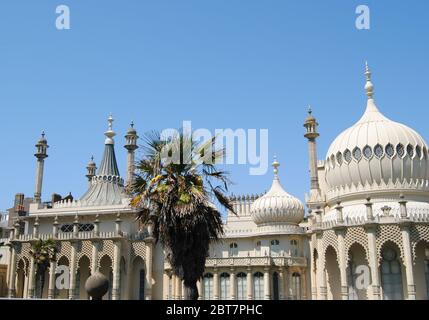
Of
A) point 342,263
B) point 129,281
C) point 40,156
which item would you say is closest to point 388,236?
point 342,263

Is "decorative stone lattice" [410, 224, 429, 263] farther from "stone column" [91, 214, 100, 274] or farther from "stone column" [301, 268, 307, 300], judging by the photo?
"stone column" [91, 214, 100, 274]

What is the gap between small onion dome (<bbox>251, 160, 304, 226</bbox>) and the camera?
139 ft

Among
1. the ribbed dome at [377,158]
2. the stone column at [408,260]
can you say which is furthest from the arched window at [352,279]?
the ribbed dome at [377,158]

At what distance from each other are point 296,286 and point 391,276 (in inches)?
323

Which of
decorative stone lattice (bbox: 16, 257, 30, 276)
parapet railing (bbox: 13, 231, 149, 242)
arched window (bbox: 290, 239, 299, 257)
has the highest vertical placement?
parapet railing (bbox: 13, 231, 149, 242)

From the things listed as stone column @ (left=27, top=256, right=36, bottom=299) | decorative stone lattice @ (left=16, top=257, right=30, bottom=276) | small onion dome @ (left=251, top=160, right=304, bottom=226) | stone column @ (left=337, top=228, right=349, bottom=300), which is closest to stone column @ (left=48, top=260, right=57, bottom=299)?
stone column @ (left=27, top=256, right=36, bottom=299)

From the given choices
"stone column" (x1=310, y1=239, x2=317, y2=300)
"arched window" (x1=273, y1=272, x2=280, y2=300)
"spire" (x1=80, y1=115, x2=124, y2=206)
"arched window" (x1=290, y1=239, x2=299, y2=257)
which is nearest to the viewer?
"stone column" (x1=310, y1=239, x2=317, y2=300)

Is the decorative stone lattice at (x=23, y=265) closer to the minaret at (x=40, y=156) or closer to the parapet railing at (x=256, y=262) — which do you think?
the minaret at (x=40, y=156)

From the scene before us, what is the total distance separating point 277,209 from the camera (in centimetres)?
4222

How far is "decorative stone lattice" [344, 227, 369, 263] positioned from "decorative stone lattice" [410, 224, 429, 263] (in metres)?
3.09

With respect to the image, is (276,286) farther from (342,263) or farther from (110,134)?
(110,134)

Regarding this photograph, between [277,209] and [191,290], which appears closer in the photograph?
[191,290]
